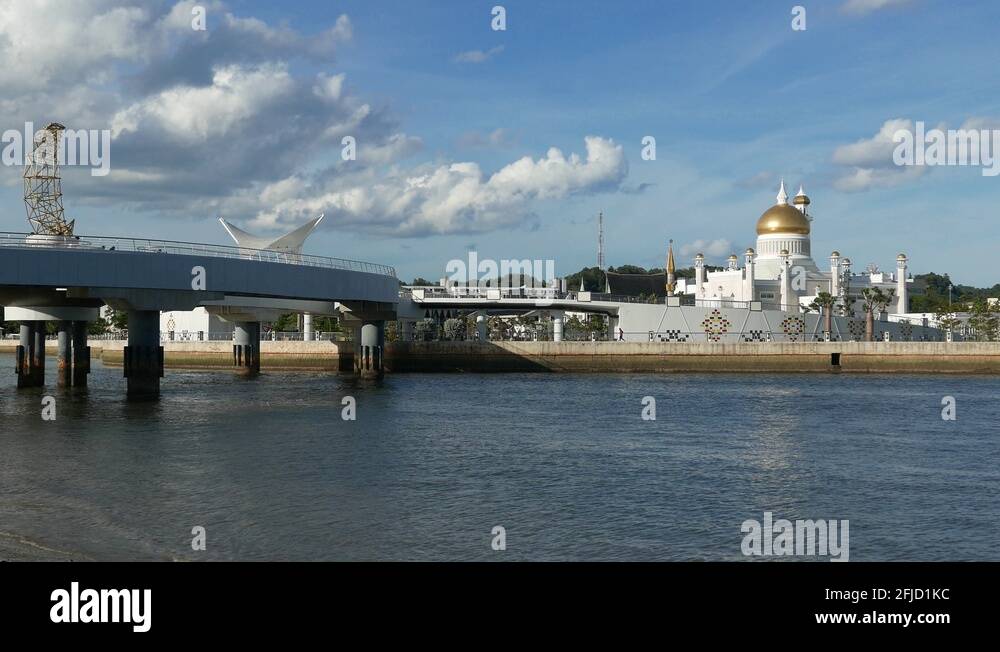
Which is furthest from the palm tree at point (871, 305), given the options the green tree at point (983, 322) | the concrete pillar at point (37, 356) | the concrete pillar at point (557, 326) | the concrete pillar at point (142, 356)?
the concrete pillar at point (37, 356)

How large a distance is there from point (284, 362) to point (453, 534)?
7684 cm

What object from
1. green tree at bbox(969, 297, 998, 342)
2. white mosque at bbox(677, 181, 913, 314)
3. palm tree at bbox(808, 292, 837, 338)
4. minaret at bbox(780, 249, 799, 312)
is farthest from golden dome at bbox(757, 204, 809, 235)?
green tree at bbox(969, 297, 998, 342)

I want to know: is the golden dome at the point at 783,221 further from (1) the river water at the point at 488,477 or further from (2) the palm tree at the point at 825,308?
(1) the river water at the point at 488,477

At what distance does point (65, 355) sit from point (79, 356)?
87 cm

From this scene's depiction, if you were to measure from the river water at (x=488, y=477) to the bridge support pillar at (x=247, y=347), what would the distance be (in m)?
34.0

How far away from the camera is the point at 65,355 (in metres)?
63.6

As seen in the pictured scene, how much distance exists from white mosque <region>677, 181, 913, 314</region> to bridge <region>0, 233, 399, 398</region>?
56.4m

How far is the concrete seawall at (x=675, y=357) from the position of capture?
8156 centimetres

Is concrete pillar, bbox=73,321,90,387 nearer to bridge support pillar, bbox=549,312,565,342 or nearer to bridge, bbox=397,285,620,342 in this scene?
bridge, bbox=397,285,620,342

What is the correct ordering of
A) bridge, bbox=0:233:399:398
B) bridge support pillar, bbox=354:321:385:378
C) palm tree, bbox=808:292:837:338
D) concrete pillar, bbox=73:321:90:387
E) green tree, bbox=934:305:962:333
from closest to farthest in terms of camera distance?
bridge, bbox=0:233:399:398 → concrete pillar, bbox=73:321:90:387 → bridge support pillar, bbox=354:321:385:378 → palm tree, bbox=808:292:837:338 → green tree, bbox=934:305:962:333

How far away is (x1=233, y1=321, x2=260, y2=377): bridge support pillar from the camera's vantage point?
287 ft

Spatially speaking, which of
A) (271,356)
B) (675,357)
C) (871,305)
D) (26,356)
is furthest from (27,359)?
(871,305)
